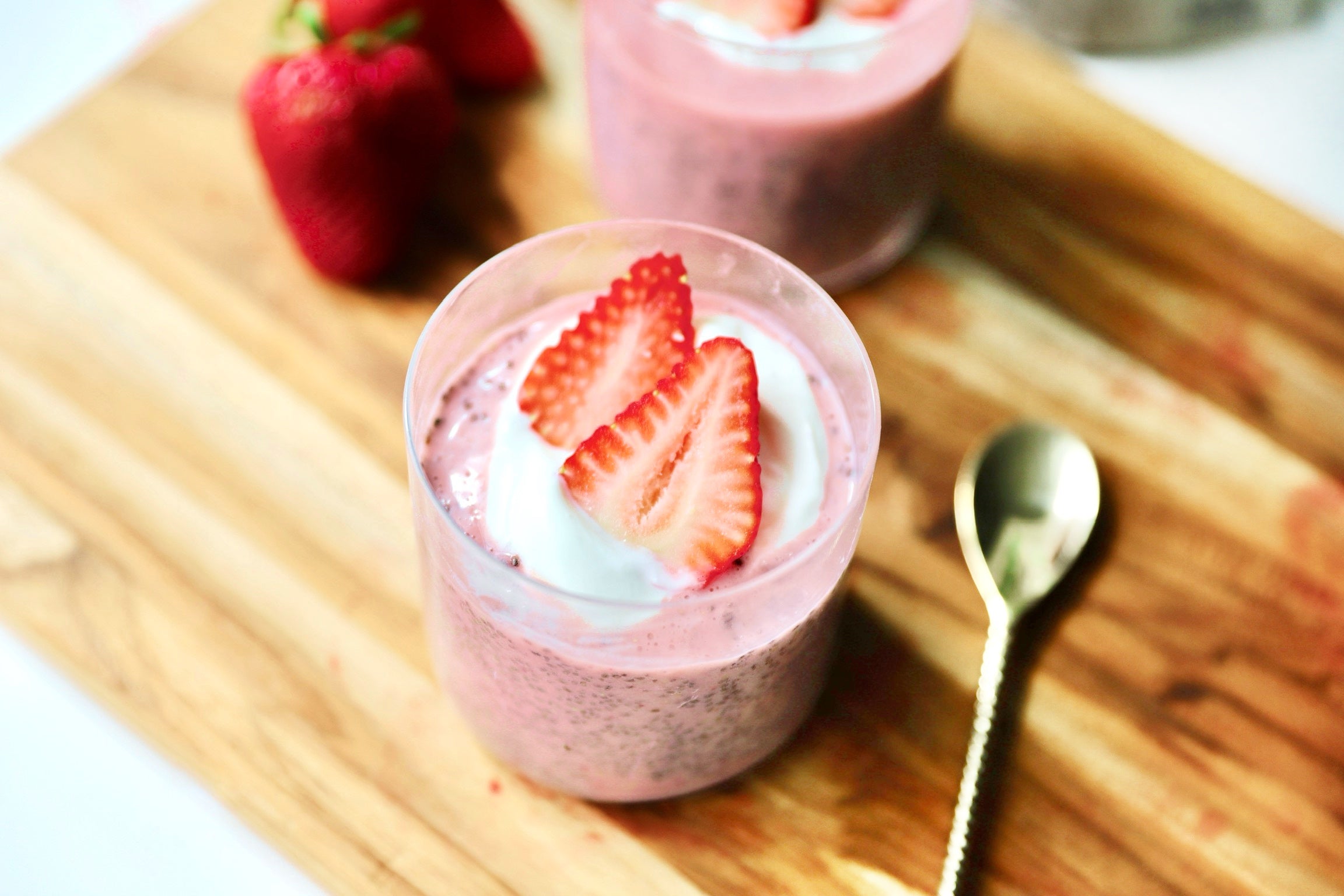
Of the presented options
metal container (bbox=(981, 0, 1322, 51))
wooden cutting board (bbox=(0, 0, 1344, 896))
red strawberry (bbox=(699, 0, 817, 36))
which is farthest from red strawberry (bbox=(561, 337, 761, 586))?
metal container (bbox=(981, 0, 1322, 51))

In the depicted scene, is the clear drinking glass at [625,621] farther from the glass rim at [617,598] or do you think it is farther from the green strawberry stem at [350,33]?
the green strawberry stem at [350,33]

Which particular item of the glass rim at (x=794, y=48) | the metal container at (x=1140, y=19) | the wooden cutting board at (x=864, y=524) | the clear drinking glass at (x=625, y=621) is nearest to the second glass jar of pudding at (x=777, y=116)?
the glass rim at (x=794, y=48)

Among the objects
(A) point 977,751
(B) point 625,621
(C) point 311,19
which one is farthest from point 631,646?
(C) point 311,19

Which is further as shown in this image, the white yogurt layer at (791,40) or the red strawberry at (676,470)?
the white yogurt layer at (791,40)

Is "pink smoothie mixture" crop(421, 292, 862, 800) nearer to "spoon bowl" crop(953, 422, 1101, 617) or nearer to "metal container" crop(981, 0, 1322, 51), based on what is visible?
"spoon bowl" crop(953, 422, 1101, 617)

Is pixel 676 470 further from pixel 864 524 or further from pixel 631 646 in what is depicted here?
pixel 864 524

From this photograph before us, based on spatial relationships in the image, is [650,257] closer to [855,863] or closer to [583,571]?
[583,571]

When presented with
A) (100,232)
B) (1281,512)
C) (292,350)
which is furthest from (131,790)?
(1281,512)
